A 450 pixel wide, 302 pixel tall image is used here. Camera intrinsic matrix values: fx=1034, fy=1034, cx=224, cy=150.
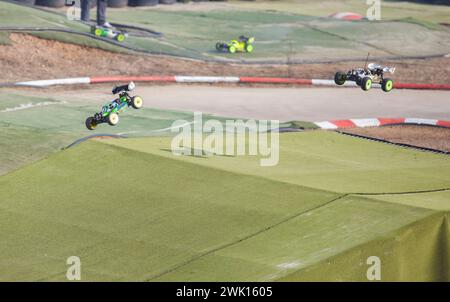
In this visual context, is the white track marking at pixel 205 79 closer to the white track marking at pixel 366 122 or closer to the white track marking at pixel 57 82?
the white track marking at pixel 57 82

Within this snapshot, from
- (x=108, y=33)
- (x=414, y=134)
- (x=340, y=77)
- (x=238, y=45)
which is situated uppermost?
(x=108, y=33)

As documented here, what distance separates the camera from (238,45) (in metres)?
55.4

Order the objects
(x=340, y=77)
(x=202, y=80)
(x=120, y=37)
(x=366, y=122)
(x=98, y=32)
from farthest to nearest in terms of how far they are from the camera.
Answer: (x=120, y=37)
(x=98, y=32)
(x=202, y=80)
(x=366, y=122)
(x=340, y=77)

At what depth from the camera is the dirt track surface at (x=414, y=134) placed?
123 ft

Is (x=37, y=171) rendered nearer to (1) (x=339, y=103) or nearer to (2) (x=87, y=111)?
(2) (x=87, y=111)

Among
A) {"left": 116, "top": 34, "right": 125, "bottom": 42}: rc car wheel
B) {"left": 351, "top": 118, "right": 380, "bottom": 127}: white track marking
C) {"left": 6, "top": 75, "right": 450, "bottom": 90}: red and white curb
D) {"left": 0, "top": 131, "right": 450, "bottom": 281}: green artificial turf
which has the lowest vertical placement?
{"left": 0, "top": 131, "right": 450, "bottom": 281}: green artificial turf

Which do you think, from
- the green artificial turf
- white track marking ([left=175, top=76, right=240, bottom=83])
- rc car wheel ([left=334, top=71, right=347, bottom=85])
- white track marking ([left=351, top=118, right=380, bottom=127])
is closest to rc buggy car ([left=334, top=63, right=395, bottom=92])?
rc car wheel ([left=334, top=71, right=347, bottom=85])

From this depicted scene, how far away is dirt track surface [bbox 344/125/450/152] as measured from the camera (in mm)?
37438

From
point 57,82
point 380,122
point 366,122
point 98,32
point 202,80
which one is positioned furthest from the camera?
point 98,32

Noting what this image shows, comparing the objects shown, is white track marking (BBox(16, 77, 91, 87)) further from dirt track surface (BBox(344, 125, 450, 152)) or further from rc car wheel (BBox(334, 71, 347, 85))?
rc car wheel (BBox(334, 71, 347, 85))

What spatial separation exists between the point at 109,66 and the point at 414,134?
55.5ft

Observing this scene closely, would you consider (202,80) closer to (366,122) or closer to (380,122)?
(366,122)

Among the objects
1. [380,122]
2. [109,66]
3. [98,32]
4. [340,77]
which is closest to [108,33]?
[98,32]

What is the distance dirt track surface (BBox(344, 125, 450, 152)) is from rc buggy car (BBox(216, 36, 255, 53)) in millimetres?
16095
